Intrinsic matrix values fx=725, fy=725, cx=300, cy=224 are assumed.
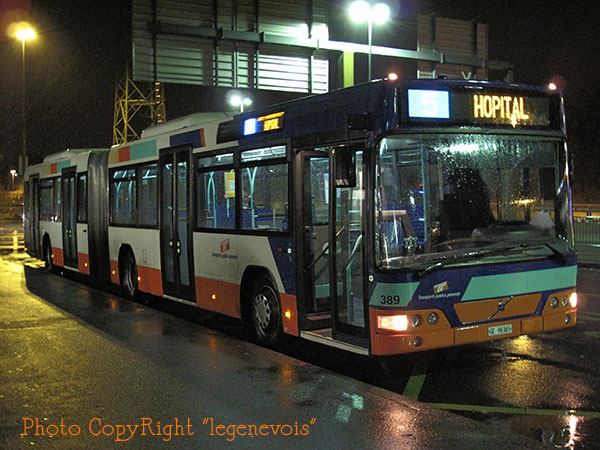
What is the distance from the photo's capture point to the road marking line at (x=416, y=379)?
713 centimetres

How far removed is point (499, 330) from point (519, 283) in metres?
0.54

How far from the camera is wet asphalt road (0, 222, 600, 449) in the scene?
6141 mm

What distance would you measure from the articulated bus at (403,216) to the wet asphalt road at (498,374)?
512 millimetres

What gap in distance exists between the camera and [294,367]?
7883mm

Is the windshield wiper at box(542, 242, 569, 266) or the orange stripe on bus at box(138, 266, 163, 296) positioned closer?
the windshield wiper at box(542, 242, 569, 266)

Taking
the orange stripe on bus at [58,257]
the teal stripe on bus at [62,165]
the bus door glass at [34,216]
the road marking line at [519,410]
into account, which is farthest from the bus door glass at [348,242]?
the bus door glass at [34,216]

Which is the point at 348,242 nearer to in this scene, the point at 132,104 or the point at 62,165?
the point at 62,165

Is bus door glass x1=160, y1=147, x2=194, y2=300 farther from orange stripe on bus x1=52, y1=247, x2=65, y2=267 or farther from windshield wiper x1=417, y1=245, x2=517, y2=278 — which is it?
orange stripe on bus x1=52, y1=247, x2=65, y2=267

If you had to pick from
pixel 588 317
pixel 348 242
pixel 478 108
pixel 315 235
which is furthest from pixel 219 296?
pixel 588 317

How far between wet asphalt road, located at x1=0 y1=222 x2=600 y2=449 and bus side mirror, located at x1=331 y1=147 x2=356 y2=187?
2147 mm

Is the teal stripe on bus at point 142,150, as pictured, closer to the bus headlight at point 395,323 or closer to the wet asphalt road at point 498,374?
the wet asphalt road at point 498,374

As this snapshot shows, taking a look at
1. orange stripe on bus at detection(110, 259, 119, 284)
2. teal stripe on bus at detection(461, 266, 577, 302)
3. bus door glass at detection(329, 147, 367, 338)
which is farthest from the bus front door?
orange stripe on bus at detection(110, 259, 119, 284)

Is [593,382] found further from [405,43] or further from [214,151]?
[405,43]

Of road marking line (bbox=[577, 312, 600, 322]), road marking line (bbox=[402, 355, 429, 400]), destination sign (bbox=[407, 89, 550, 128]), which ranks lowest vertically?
road marking line (bbox=[402, 355, 429, 400])
